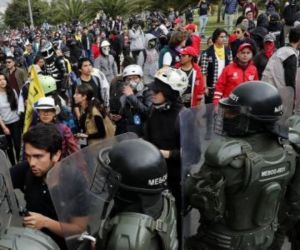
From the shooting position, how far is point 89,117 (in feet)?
15.5

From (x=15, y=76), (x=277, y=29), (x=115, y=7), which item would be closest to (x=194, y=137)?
(x=15, y=76)

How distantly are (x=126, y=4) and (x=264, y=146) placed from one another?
26.2 meters

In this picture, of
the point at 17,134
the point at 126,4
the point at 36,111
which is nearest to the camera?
the point at 36,111

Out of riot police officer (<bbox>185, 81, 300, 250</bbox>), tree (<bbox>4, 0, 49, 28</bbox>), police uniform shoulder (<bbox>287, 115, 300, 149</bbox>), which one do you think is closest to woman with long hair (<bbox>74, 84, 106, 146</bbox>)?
riot police officer (<bbox>185, 81, 300, 250</bbox>)

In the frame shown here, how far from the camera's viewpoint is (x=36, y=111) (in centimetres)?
467

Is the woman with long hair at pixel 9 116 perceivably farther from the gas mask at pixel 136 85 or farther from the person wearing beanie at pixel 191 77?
the person wearing beanie at pixel 191 77

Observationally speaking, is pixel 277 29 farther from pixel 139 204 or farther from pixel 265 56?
pixel 139 204

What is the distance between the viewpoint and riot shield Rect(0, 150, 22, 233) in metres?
2.05

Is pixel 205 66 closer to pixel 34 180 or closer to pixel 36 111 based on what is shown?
pixel 36 111

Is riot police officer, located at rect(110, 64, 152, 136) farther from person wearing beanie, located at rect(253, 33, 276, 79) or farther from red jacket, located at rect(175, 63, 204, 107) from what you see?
person wearing beanie, located at rect(253, 33, 276, 79)

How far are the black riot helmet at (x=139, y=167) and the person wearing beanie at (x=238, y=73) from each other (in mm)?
3227

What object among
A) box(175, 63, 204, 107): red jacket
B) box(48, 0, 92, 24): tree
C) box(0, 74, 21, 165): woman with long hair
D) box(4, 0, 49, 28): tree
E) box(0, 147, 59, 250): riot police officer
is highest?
box(0, 147, 59, 250): riot police officer

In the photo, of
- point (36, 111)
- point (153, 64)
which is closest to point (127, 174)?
point (36, 111)

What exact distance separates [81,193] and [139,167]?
368 mm
